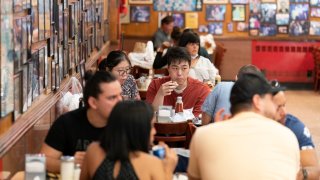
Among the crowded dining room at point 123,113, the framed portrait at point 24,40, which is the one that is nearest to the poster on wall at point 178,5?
the crowded dining room at point 123,113

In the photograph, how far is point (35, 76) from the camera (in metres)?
5.92

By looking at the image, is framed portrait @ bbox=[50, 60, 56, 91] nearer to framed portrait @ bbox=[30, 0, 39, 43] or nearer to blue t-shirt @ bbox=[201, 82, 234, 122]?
framed portrait @ bbox=[30, 0, 39, 43]

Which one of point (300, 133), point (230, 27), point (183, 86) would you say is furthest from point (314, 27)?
point (300, 133)

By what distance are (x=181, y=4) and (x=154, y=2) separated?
622mm

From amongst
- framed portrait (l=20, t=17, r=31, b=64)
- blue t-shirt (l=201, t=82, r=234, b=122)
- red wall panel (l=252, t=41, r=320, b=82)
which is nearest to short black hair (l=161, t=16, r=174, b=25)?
red wall panel (l=252, t=41, r=320, b=82)

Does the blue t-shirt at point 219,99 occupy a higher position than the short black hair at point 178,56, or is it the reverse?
the short black hair at point 178,56

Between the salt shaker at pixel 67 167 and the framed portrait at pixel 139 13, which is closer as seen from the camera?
the salt shaker at pixel 67 167

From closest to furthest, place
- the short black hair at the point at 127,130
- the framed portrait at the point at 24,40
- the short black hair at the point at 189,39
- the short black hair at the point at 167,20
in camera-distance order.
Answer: the short black hair at the point at 127,130, the framed portrait at the point at 24,40, the short black hair at the point at 189,39, the short black hair at the point at 167,20

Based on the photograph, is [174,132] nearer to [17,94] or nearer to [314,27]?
[17,94]

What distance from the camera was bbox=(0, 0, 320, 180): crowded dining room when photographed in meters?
3.80

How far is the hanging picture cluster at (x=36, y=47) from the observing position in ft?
15.9

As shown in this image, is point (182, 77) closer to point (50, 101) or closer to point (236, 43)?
point (50, 101)

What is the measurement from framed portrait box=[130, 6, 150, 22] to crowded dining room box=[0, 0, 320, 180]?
2924mm

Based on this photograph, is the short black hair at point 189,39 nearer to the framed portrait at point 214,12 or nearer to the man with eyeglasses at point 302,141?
the man with eyeglasses at point 302,141
